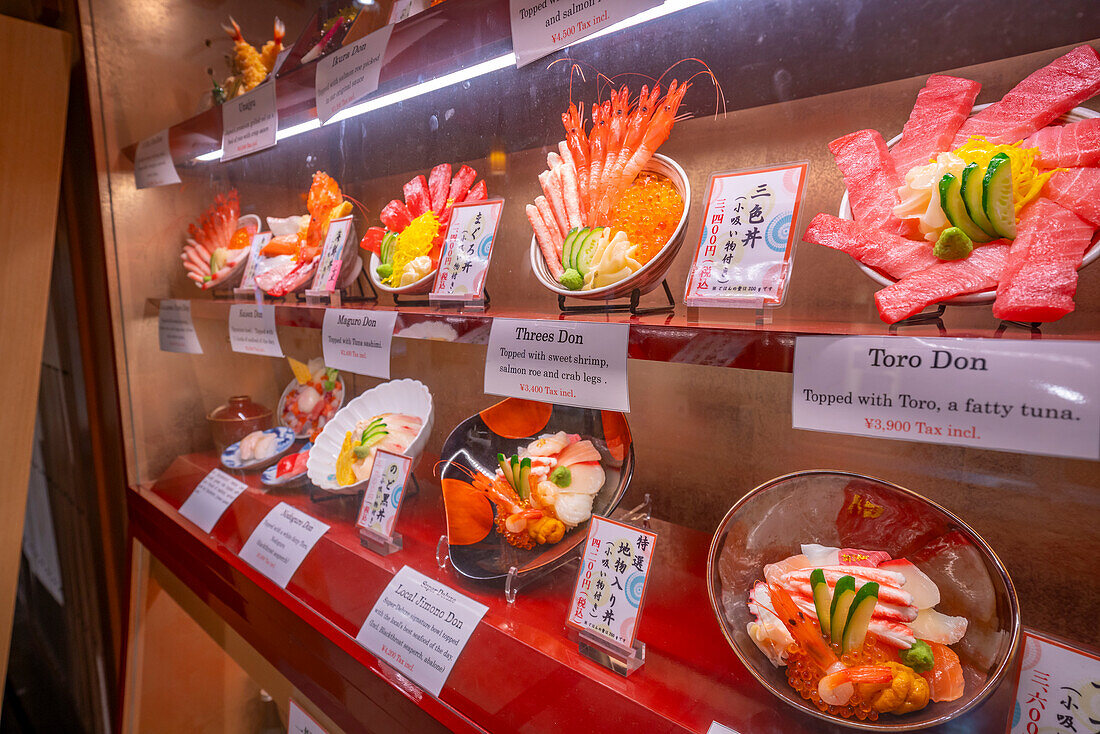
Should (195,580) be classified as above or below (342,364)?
below

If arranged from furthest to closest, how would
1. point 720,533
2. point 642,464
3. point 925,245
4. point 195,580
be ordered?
1. point 195,580
2. point 642,464
3. point 720,533
4. point 925,245

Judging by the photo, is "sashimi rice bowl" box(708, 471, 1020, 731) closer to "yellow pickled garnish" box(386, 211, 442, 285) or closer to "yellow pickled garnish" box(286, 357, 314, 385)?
"yellow pickled garnish" box(386, 211, 442, 285)

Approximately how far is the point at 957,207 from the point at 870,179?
12cm

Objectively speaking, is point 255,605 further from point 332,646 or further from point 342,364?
point 342,364

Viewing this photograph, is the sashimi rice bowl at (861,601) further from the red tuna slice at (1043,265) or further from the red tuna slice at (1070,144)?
the red tuna slice at (1070,144)

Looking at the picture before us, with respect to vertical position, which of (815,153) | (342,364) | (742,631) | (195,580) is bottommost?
(195,580)

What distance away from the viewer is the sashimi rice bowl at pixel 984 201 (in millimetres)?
587

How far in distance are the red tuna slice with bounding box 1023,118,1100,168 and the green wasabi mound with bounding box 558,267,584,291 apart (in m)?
0.56

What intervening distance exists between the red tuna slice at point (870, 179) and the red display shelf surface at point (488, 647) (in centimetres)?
56

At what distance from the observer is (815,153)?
95cm

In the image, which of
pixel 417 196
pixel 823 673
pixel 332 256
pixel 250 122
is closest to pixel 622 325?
pixel 823 673

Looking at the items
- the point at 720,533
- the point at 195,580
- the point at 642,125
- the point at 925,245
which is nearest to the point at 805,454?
the point at 720,533

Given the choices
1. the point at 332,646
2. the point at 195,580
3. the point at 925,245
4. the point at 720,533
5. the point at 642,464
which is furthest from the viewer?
the point at 195,580

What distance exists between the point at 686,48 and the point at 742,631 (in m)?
0.85
